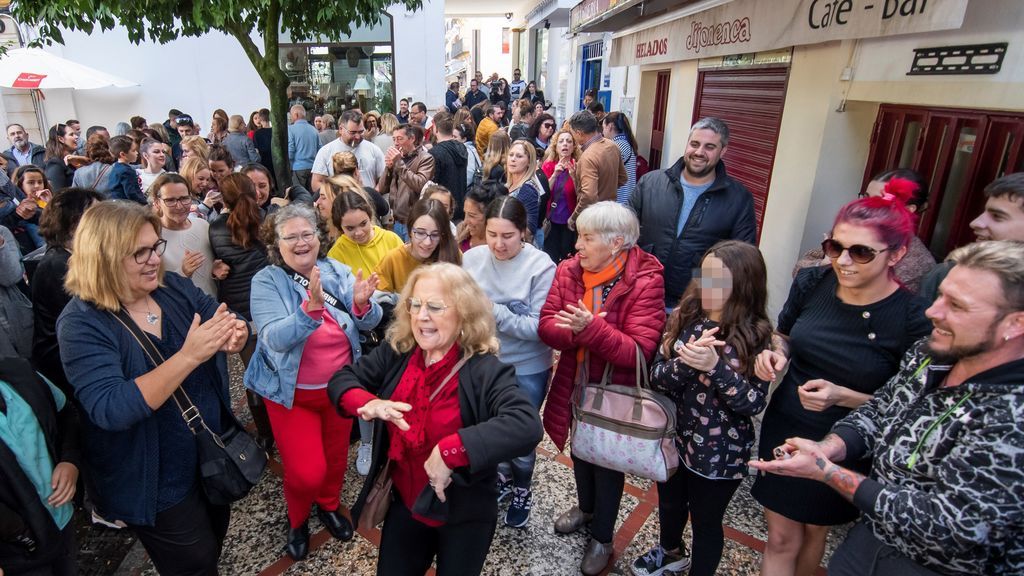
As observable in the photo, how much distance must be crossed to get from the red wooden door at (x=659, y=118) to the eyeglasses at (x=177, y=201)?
305 inches

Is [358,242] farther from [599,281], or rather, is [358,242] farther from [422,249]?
[599,281]

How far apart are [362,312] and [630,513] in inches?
77.6

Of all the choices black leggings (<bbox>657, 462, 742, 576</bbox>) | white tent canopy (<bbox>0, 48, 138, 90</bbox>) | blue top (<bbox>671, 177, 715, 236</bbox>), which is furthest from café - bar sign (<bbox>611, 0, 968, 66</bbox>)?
white tent canopy (<bbox>0, 48, 138, 90</bbox>)

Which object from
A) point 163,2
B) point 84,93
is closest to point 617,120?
point 163,2

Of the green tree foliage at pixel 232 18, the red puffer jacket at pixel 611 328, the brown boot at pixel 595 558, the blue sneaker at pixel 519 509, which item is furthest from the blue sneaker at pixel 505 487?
the green tree foliage at pixel 232 18

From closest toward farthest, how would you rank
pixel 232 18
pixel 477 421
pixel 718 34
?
pixel 477 421 → pixel 232 18 → pixel 718 34

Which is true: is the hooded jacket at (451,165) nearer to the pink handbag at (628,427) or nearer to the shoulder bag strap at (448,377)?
the pink handbag at (628,427)

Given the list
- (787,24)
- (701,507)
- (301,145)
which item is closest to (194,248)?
(701,507)

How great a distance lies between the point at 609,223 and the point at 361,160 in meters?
4.62

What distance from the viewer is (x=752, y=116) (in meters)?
5.96

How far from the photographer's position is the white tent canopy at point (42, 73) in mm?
10586

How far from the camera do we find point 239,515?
323 centimetres

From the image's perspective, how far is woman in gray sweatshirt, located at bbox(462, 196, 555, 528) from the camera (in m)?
2.84

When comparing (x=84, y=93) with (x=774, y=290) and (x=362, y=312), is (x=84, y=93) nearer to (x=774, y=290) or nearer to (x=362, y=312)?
(x=362, y=312)
